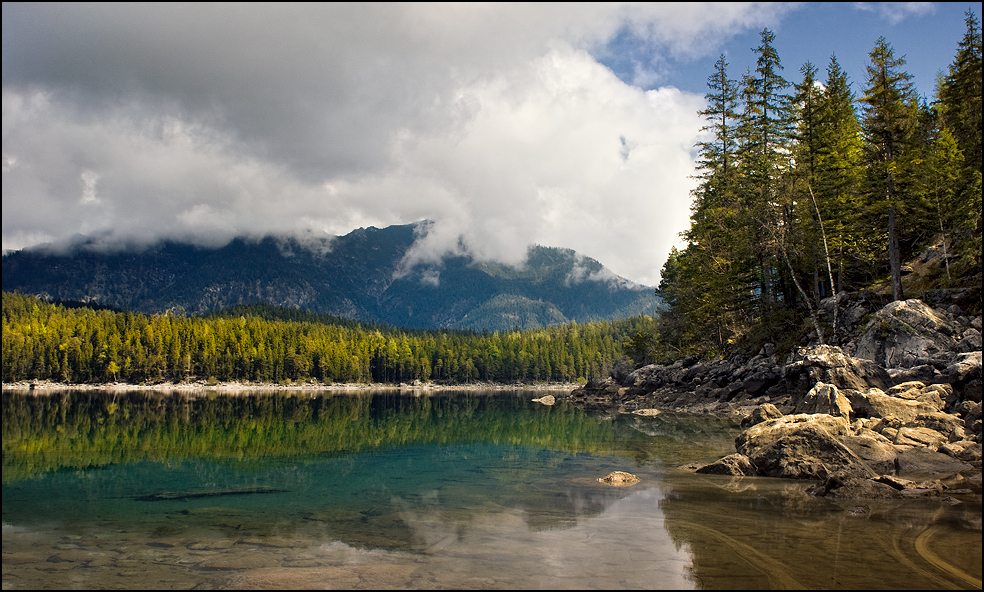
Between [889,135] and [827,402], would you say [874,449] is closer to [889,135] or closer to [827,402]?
[827,402]

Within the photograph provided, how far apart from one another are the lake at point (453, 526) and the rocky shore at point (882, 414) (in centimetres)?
147

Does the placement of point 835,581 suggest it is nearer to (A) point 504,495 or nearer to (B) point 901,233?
(A) point 504,495

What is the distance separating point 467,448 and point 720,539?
74.2 ft

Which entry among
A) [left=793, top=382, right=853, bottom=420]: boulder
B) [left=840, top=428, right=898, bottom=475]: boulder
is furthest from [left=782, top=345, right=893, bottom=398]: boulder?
[left=840, top=428, right=898, bottom=475]: boulder

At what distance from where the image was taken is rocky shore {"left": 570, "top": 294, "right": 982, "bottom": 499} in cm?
1938

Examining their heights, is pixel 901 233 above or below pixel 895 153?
below

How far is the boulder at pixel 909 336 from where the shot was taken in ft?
96.2

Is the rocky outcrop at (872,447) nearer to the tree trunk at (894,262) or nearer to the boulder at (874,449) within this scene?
the boulder at (874,449)

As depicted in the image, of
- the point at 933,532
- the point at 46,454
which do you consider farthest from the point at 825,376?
the point at 46,454

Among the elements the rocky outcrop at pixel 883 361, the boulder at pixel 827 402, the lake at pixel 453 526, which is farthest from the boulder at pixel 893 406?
the lake at pixel 453 526

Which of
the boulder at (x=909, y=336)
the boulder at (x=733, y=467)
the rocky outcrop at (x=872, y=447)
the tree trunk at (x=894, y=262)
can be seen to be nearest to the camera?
the rocky outcrop at (x=872, y=447)

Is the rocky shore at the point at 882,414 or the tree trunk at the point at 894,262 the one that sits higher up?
the tree trunk at the point at 894,262

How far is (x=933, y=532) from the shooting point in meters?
13.3

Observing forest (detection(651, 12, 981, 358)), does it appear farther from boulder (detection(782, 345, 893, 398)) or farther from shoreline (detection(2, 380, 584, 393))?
shoreline (detection(2, 380, 584, 393))
